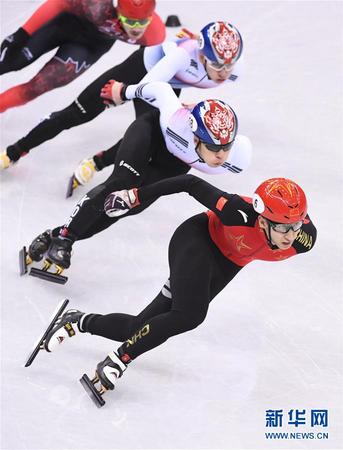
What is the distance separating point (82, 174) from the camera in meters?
6.77

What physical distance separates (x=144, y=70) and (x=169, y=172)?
1.00 meters

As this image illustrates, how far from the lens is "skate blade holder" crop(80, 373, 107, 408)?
4906 mm

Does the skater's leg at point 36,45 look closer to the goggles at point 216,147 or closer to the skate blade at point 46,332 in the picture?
the goggles at point 216,147

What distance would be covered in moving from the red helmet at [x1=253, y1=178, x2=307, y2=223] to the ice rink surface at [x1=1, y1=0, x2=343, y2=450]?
1.06 m

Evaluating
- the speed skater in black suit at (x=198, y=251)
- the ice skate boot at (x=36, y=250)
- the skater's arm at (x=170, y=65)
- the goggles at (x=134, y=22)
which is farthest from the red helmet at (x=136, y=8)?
the speed skater in black suit at (x=198, y=251)

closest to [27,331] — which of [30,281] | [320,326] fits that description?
[30,281]

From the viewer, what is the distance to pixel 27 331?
17.7 ft

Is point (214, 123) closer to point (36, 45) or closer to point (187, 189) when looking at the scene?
point (187, 189)

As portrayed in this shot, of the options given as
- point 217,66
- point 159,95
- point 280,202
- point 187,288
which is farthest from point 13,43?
point 280,202

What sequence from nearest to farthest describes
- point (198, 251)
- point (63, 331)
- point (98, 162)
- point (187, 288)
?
point (187, 288) → point (198, 251) → point (63, 331) → point (98, 162)

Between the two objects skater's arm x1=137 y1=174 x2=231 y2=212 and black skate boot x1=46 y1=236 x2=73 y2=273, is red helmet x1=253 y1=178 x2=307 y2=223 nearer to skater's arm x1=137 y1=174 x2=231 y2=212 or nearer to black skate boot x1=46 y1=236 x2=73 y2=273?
skater's arm x1=137 y1=174 x2=231 y2=212

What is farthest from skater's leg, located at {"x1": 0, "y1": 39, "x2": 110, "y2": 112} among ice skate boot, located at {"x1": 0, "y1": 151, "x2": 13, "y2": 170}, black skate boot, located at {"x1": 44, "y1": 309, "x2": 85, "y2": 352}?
black skate boot, located at {"x1": 44, "y1": 309, "x2": 85, "y2": 352}

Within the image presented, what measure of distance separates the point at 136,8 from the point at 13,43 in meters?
1.02

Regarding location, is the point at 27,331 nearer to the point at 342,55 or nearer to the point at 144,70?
the point at 144,70
